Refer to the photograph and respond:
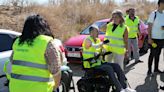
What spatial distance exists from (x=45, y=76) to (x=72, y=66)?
7.08 m

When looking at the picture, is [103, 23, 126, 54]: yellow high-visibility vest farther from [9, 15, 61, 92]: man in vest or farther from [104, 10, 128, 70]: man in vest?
[9, 15, 61, 92]: man in vest

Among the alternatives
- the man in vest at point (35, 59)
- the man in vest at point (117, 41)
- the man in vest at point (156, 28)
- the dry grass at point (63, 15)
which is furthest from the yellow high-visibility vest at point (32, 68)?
the dry grass at point (63, 15)

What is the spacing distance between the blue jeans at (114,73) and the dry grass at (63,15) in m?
7.76

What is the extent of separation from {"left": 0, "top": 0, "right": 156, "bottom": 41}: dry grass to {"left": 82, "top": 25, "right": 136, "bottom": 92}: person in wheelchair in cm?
756

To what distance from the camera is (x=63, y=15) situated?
18.6 meters

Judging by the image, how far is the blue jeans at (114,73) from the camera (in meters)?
6.76

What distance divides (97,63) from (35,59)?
10.7ft

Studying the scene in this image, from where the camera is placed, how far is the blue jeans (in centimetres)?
676

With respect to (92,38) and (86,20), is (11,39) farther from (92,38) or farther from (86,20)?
(86,20)

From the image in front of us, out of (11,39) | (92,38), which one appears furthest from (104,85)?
(11,39)

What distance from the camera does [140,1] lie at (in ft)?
122

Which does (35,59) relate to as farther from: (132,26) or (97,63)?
(132,26)

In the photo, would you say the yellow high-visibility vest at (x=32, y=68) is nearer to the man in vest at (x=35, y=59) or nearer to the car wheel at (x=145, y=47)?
the man in vest at (x=35, y=59)

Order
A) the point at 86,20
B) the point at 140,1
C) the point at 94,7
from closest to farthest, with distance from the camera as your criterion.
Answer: the point at 86,20 → the point at 94,7 → the point at 140,1
